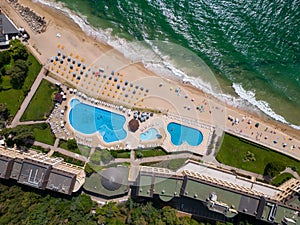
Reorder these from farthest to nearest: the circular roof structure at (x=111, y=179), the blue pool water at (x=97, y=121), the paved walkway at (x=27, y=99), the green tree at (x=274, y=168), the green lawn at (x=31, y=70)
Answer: the blue pool water at (x=97, y=121) < the paved walkway at (x=27, y=99) < the green lawn at (x=31, y=70) < the circular roof structure at (x=111, y=179) < the green tree at (x=274, y=168)

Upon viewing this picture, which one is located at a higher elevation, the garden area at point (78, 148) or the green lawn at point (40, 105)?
the green lawn at point (40, 105)

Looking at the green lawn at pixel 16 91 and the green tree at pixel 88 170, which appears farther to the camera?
the green lawn at pixel 16 91

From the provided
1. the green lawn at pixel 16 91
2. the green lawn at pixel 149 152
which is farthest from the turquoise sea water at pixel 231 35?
the green lawn at pixel 149 152

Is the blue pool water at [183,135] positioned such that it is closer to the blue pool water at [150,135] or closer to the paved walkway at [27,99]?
the blue pool water at [150,135]

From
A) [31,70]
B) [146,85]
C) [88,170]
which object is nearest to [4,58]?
[31,70]

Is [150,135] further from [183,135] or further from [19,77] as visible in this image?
[19,77]

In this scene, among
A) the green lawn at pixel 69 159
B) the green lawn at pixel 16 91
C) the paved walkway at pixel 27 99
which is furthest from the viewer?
the green lawn at pixel 69 159

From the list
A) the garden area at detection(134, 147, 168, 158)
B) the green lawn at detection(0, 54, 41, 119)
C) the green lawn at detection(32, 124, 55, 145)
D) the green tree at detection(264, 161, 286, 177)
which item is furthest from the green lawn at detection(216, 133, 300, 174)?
the green lawn at detection(0, 54, 41, 119)
